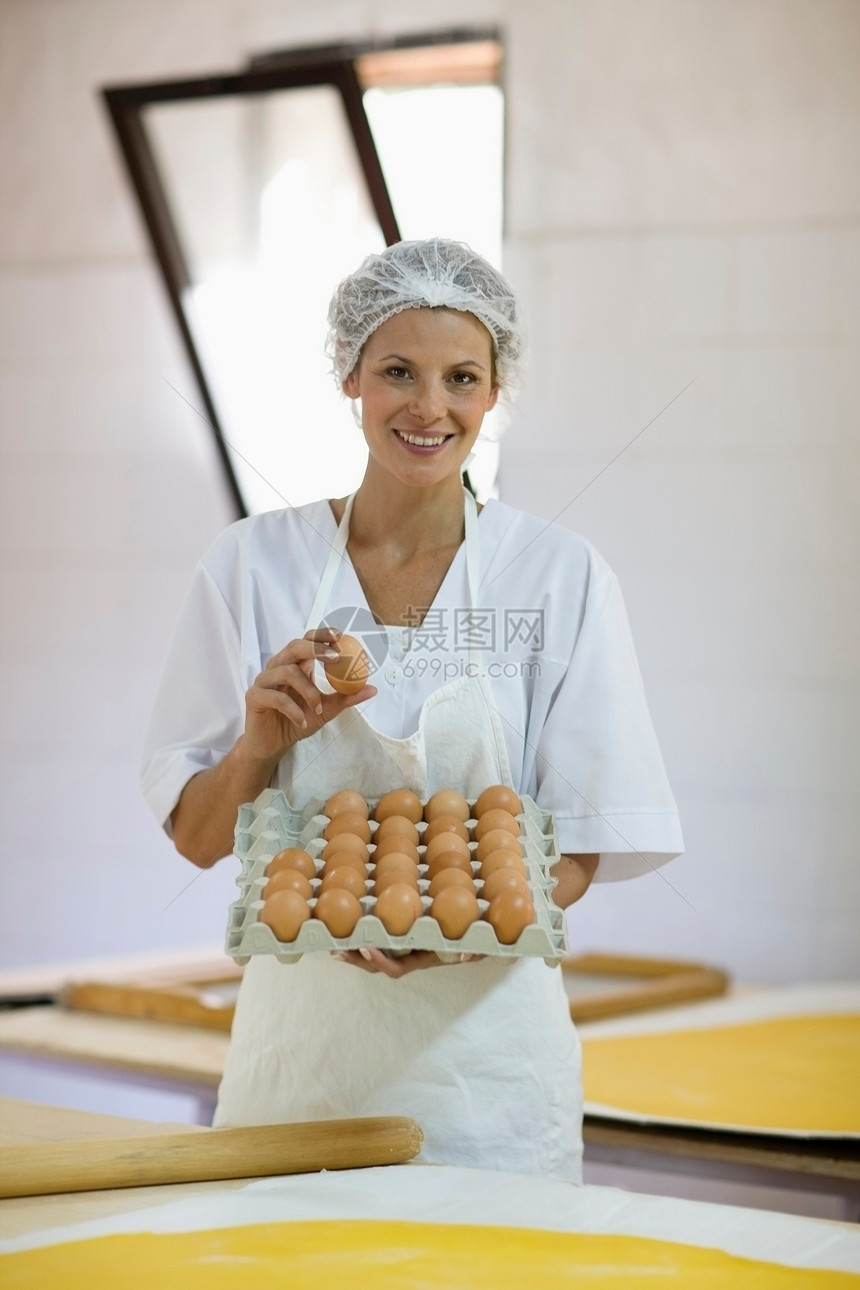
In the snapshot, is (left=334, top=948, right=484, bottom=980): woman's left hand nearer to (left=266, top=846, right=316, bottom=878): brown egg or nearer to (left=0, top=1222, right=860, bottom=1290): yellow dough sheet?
(left=266, top=846, right=316, bottom=878): brown egg

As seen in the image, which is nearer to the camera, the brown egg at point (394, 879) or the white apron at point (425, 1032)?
the brown egg at point (394, 879)

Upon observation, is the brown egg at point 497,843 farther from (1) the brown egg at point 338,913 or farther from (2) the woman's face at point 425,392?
(2) the woman's face at point 425,392

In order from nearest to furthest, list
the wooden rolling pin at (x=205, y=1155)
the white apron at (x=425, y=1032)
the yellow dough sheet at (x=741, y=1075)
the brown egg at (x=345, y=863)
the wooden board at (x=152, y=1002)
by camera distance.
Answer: the wooden rolling pin at (x=205, y=1155) < the brown egg at (x=345, y=863) < the white apron at (x=425, y=1032) < the yellow dough sheet at (x=741, y=1075) < the wooden board at (x=152, y=1002)

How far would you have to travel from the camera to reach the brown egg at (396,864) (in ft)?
4.00

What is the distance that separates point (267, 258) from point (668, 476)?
119 cm

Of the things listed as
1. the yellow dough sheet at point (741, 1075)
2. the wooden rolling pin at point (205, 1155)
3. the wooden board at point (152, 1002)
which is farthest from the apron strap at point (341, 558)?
the wooden board at point (152, 1002)

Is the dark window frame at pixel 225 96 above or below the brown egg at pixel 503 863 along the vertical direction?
above

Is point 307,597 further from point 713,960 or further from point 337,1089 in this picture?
point 713,960

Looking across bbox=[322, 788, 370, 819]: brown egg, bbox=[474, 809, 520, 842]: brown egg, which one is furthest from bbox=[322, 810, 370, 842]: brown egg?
bbox=[474, 809, 520, 842]: brown egg

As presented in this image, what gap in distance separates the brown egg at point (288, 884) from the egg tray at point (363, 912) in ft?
0.03

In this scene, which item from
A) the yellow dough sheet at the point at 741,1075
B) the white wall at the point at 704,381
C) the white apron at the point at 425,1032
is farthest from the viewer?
the white wall at the point at 704,381

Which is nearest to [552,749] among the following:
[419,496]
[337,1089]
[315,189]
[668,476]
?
[419,496]

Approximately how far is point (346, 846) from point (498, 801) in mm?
179

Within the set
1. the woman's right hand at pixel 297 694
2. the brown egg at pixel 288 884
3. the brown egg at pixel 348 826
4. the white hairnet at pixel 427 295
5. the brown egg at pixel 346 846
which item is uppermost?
the white hairnet at pixel 427 295
